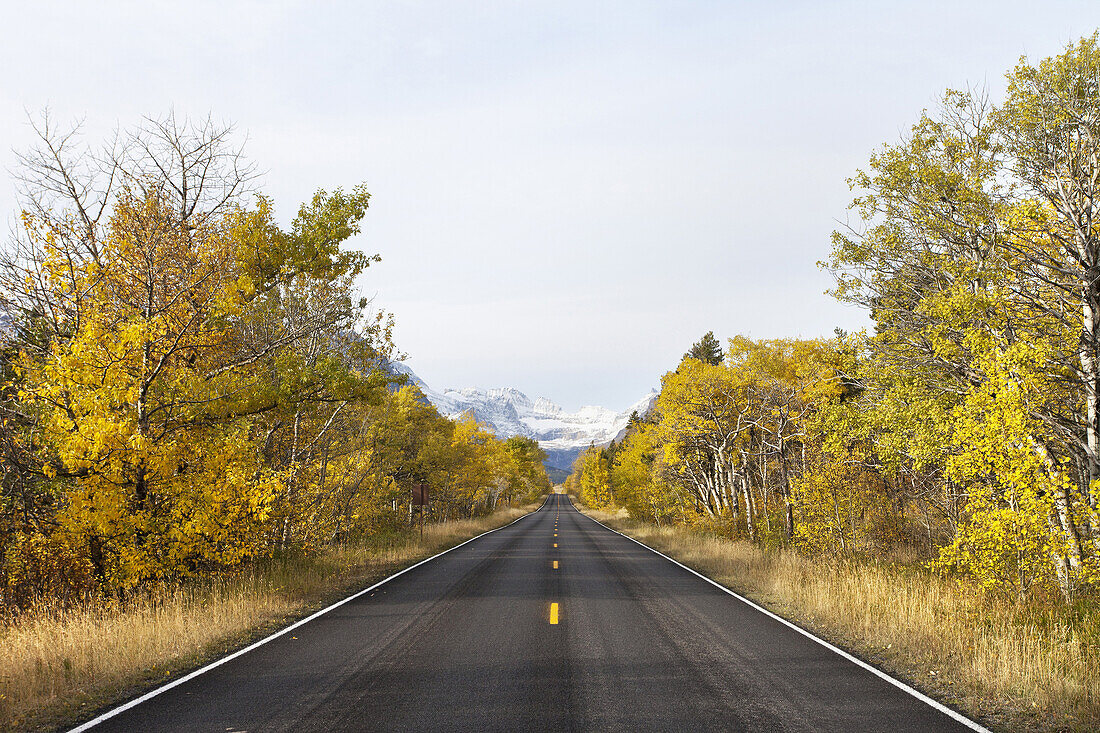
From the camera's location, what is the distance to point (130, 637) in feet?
25.7

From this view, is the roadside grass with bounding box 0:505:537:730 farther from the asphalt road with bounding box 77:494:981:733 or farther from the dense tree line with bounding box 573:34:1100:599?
the dense tree line with bounding box 573:34:1100:599

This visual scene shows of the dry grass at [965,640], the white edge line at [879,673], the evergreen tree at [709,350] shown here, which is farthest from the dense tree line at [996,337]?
the evergreen tree at [709,350]

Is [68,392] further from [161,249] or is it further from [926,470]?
[926,470]

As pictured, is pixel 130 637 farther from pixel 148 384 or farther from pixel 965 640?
pixel 965 640

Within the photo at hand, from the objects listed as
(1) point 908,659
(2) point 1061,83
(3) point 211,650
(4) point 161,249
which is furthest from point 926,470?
(4) point 161,249

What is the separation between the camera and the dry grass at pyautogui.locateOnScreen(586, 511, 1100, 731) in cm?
586

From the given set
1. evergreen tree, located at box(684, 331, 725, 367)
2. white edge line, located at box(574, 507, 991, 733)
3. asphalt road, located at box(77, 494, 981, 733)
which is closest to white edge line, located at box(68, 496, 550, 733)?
asphalt road, located at box(77, 494, 981, 733)

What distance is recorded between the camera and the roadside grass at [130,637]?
6004 millimetres

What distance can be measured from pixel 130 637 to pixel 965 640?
11.2 m

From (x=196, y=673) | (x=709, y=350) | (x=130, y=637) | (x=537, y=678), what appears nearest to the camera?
(x=537, y=678)

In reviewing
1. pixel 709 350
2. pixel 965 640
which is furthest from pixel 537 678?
pixel 709 350

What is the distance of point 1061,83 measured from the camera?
430 inches

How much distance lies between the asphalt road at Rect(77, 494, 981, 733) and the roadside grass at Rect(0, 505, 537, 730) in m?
0.68

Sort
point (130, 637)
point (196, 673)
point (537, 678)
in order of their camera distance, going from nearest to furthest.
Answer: point (537, 678) < point (196, 673) < point (130, 637)
